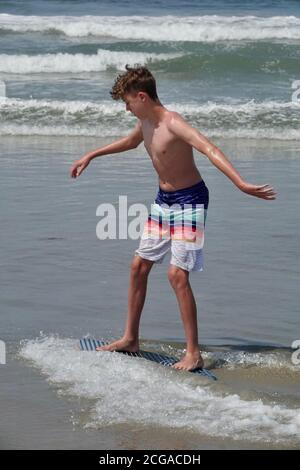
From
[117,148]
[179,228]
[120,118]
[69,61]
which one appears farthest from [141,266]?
[69,61]

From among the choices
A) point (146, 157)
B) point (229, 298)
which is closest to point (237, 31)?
point (146, 157)

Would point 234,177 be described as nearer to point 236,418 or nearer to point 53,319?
point 236,418

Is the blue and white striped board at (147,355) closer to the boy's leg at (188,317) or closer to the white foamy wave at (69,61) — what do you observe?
the boy's leg at (188,317)

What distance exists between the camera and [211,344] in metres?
6.36

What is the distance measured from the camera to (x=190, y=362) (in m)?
5.91

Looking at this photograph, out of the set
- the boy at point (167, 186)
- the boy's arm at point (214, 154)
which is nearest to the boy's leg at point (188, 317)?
the boy at point (167, 186)

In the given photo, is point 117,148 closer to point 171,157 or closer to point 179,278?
point 171,157

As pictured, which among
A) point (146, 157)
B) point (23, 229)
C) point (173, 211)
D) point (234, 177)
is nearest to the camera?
point (234, 177)

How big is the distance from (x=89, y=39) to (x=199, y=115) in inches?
337

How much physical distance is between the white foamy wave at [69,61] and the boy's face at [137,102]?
12.9 m

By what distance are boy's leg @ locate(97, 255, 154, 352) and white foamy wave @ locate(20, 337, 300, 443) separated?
0.13 metres

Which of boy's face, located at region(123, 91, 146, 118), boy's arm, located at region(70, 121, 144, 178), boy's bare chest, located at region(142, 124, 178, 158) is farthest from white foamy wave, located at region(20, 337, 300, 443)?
boy's face, located at region(123, 91, 146, 118)

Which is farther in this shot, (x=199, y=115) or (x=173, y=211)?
(x=199, y=115)

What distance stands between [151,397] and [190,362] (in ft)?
1.89
